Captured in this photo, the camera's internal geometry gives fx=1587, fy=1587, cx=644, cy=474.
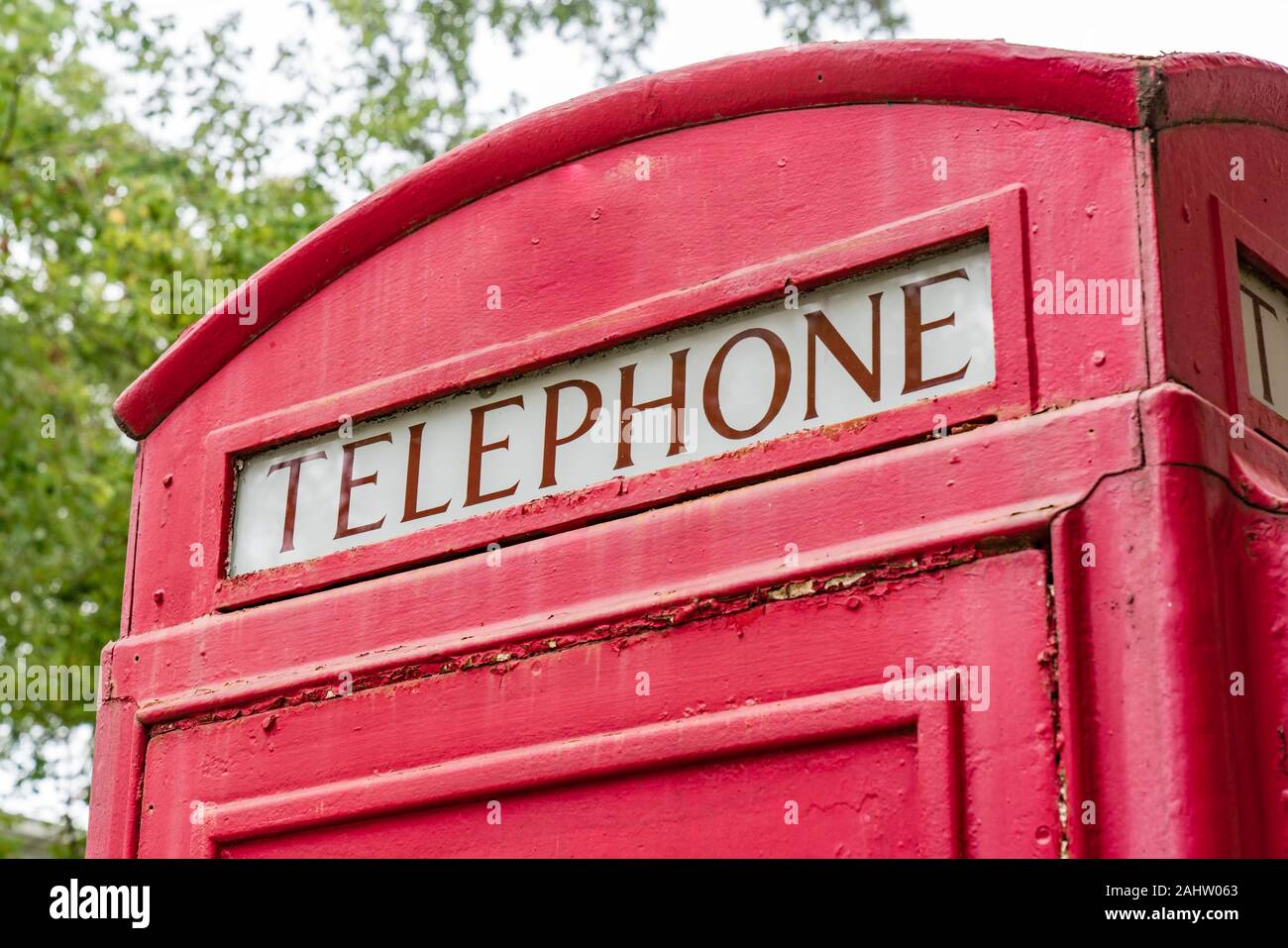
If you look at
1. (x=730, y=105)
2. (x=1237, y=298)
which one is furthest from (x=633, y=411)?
(x=1237, y=298)

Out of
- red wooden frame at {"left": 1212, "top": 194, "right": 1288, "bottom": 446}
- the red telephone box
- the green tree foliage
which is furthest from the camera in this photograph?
the green tree foliage

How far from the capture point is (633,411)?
2.15 m

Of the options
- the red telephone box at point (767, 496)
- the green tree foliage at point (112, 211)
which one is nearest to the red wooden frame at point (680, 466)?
the red telephone box at point (767, 496)

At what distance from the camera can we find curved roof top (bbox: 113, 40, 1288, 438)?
6.26ft

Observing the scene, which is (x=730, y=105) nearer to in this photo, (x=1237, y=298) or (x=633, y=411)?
(x=633, y=411)

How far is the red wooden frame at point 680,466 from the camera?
188 cm

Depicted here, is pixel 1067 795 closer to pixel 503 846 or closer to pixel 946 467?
pixel 946 467

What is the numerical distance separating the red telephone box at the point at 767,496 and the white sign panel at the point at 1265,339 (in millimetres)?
11

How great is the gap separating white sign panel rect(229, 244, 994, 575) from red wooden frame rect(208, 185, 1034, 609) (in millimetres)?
21

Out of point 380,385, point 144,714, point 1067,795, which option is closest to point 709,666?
point 1067,795

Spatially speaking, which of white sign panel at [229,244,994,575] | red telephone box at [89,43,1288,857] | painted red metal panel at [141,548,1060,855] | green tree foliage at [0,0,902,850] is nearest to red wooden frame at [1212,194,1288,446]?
red telephone box at [89,43,1288,857]

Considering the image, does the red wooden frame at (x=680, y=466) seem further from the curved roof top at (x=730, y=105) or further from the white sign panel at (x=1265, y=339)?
the white sign panel at (x=1265, y=339)

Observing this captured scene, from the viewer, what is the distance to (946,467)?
1835mm

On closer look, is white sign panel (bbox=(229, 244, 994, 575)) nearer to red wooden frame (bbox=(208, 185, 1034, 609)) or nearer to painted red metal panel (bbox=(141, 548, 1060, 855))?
red wooden frame (bbox=(208, 185, 1034, 609))
